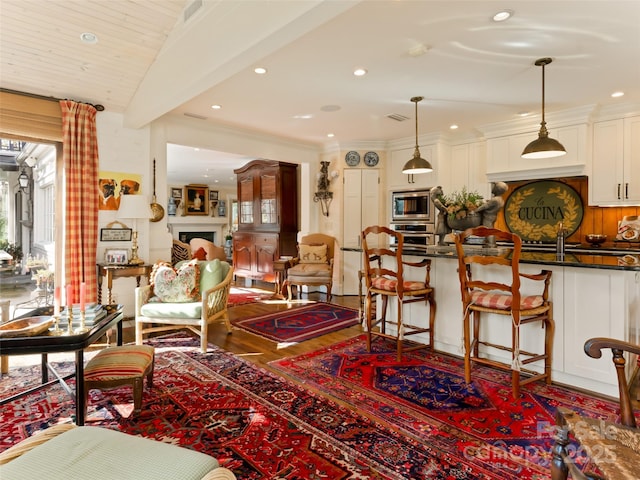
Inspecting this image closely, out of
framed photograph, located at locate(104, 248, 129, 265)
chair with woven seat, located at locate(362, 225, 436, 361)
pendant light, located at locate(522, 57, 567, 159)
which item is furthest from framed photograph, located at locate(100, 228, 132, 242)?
pendant light, located at locate(522, 57, 567, 159)

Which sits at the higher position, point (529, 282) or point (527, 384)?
point (529, 282)

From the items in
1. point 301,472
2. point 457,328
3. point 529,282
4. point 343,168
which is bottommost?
point 301,472

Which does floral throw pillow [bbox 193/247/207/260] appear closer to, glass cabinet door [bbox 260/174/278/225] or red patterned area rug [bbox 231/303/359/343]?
glass cabinet door [bbox 260/174/278/225]

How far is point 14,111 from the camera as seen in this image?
3.59 metres

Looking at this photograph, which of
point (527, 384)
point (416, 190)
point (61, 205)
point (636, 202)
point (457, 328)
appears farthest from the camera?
point (416, 190)

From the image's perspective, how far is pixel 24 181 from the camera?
433cm

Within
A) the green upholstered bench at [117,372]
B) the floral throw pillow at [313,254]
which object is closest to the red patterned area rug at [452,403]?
the green upholstered bench at [117,372]

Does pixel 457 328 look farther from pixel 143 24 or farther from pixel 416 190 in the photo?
pixel 143 24

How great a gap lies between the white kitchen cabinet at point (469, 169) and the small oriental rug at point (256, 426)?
166 inches

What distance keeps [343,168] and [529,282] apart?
392 centimetres

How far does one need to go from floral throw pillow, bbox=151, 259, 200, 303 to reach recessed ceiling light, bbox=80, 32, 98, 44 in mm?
2162

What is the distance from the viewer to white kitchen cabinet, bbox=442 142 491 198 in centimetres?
546

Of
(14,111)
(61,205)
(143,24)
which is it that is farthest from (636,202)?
(14,111)

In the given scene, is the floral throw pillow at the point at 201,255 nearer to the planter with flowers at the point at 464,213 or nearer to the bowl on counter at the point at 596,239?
the planter with flowers at the point at 464,213
